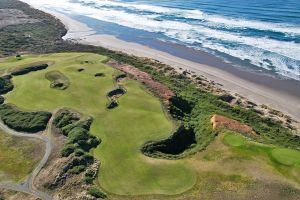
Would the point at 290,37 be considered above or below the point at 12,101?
above

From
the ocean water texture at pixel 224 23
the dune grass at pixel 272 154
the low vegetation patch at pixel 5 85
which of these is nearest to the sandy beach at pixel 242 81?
the ocean water texture at pixel 224 23

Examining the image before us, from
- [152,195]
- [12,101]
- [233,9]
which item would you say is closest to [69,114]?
[12,101]

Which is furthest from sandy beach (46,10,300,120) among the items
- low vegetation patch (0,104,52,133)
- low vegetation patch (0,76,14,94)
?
low vegetation patch (0,104,52,133)

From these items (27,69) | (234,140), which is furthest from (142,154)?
(27,69)

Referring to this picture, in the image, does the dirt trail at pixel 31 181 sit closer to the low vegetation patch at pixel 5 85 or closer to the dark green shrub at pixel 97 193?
the dark green shrub at pixel 97 193

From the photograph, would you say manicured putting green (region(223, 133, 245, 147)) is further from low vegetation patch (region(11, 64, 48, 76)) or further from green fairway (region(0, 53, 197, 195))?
low vegetation patch (region(11, 64, 48, 76))

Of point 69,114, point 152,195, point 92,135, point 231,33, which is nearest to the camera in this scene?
point 152,195

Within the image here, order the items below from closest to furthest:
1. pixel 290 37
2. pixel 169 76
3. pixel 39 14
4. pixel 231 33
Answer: pixel 169 76 < pixel 290 37 < pixel 231 33 < pixel 39 14

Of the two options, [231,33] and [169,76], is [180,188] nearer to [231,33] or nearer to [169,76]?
[169,76]
